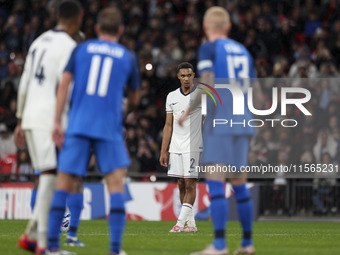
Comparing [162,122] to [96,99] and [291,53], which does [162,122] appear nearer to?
[291,53]

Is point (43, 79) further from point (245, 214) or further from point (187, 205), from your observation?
point (187, 205)

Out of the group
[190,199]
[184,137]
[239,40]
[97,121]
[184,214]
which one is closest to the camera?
[97,121]

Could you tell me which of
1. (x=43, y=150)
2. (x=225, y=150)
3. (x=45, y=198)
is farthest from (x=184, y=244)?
(x=43, y=150)

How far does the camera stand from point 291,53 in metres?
24.0

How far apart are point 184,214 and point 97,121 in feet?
20.4

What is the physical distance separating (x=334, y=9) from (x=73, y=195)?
16863 mm

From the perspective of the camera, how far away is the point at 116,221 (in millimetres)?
7516

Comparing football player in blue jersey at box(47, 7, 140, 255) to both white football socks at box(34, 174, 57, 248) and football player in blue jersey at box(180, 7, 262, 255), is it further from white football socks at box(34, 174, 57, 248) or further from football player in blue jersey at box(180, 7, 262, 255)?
football player in blue jersey at box(180, 7, 262, 255)

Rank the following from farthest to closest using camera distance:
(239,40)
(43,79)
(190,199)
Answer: (239,40) → (190,199) → (43,79)

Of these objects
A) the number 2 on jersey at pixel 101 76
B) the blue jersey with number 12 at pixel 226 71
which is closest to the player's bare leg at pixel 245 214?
the blue jersey with number 12 at pixel 226 71

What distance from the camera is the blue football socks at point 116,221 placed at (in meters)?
7.50

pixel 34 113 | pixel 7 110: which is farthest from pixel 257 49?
pixel 34 113

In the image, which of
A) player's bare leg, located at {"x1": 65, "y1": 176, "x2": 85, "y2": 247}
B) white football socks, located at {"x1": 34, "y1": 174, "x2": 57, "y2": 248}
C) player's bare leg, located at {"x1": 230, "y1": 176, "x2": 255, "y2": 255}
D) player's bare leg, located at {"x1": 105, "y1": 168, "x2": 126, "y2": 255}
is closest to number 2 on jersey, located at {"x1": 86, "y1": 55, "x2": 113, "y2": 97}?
player's bare leg, located at {"x1": 105, "y1": 168, "x2": 126, "y2": 255}

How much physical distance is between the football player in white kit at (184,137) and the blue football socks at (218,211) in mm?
5537
